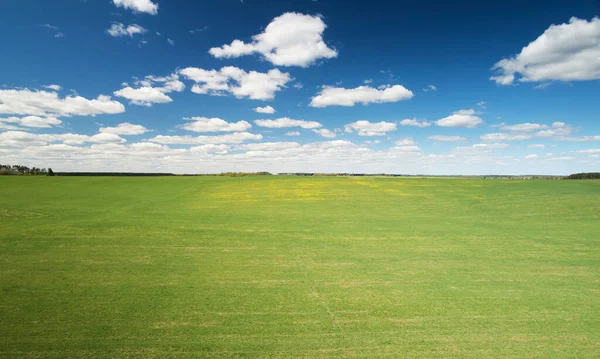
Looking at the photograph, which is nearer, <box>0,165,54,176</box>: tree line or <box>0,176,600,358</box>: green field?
<box>0,176,600,358</box>: green field

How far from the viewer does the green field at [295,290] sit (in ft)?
24.8

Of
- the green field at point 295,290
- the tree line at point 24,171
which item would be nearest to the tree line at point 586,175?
the green field at point 295,290

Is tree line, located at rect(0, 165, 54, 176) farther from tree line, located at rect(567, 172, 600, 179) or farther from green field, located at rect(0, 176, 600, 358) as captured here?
tree line, located at rect(567, 172, 600, 179)

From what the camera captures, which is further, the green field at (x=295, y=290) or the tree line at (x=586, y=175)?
the tree line at (x=586, y=175)

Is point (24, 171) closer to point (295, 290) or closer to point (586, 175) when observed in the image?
point (295, 290)

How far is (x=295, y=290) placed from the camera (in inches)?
429

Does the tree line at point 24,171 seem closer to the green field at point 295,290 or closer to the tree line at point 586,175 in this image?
the green field at point 295,290

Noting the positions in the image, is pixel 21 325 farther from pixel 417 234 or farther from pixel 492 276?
pixel 417 234

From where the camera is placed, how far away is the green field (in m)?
7.57

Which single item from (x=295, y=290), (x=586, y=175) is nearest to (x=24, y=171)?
(x=295, y=290)

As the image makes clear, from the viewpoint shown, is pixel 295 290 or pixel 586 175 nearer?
pixel 295 290

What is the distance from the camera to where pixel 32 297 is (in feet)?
31.7

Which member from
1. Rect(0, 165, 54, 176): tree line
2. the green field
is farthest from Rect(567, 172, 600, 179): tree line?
Rect(0, 165, 54, 176): tree line

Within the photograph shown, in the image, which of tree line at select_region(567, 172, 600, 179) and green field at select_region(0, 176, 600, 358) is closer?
green field at select_region(0, 176, 600, 358)
